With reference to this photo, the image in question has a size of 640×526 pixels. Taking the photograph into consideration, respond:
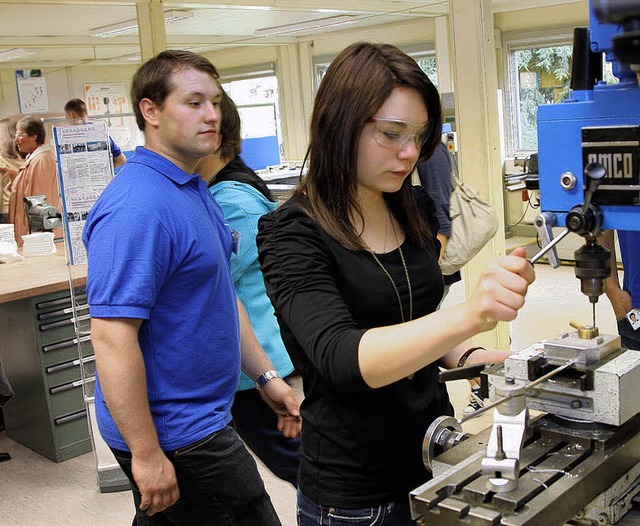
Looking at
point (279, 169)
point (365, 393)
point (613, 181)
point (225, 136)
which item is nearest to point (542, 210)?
point (613, 181)

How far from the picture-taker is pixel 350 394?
128cm

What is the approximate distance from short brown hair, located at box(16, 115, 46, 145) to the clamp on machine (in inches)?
172

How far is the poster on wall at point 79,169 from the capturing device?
10.1 ft

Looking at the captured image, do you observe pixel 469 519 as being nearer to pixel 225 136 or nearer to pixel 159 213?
pixel 159 213

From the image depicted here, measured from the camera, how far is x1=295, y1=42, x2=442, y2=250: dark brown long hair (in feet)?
4.07

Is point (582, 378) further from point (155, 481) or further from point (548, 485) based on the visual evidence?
point (155, 481)

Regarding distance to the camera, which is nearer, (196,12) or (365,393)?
(365,393)

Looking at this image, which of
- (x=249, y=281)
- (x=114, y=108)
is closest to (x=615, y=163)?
(x=249, y=281)

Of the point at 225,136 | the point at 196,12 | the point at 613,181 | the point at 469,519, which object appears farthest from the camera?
the point at 196,12

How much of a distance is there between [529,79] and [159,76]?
5.55 metres

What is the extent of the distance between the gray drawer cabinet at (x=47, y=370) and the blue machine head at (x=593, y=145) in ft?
8.41

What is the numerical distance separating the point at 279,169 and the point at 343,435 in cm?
580

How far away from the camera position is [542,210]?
1.18m

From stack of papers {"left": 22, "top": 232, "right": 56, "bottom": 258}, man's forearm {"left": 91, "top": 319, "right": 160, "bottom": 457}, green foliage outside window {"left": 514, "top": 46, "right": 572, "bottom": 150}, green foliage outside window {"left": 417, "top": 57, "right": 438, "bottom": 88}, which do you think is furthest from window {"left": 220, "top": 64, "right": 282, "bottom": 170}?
man's forearm {"left": 91, "top": 319, "right": 160, "bottom": 457}
